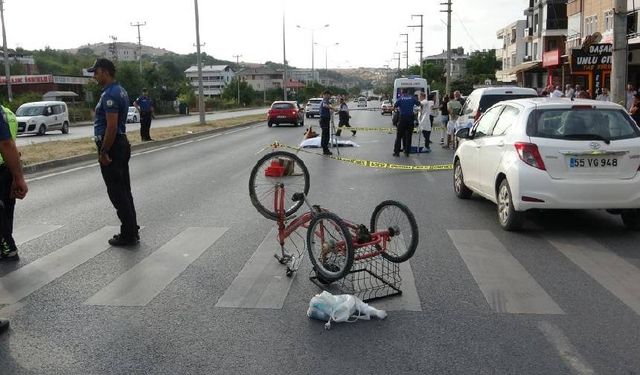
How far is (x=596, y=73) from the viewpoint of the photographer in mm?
33000

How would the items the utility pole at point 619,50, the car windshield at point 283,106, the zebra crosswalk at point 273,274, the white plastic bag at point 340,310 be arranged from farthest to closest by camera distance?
the car windshield at point 283,106 → the utility pole at point 619,50 → the zebra crosswalk at point 273,274 → the white plastic bag at point 340,310

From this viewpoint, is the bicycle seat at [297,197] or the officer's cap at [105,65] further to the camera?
the officer's cap at [105,65]

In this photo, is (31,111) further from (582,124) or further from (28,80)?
(28,80)

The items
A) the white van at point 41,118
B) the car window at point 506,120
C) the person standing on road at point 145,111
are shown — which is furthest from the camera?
the white van at point 41,118

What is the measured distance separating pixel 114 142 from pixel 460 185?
18.0ft

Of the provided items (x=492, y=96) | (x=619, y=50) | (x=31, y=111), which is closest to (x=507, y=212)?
(x=492, y=96)

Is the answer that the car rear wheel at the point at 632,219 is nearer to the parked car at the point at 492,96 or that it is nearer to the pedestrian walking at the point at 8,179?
the pedestrian walking at the point at 8,179

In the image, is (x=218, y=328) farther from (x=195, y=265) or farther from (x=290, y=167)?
(x=290, y=167)

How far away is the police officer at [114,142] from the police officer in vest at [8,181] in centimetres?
94

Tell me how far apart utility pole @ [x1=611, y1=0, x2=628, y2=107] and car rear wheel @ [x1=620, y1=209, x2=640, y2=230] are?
8.77m

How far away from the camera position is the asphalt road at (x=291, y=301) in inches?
167

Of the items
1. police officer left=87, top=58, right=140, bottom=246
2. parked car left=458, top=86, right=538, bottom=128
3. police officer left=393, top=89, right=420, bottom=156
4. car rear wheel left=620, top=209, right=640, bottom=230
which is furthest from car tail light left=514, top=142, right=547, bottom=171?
police officer left=393, top=89, right=420, bottom=156

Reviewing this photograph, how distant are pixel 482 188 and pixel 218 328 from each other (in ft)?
17.6

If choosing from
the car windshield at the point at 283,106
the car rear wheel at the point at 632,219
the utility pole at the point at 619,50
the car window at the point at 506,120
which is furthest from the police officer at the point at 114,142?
the car windshield at the point at 283,106
